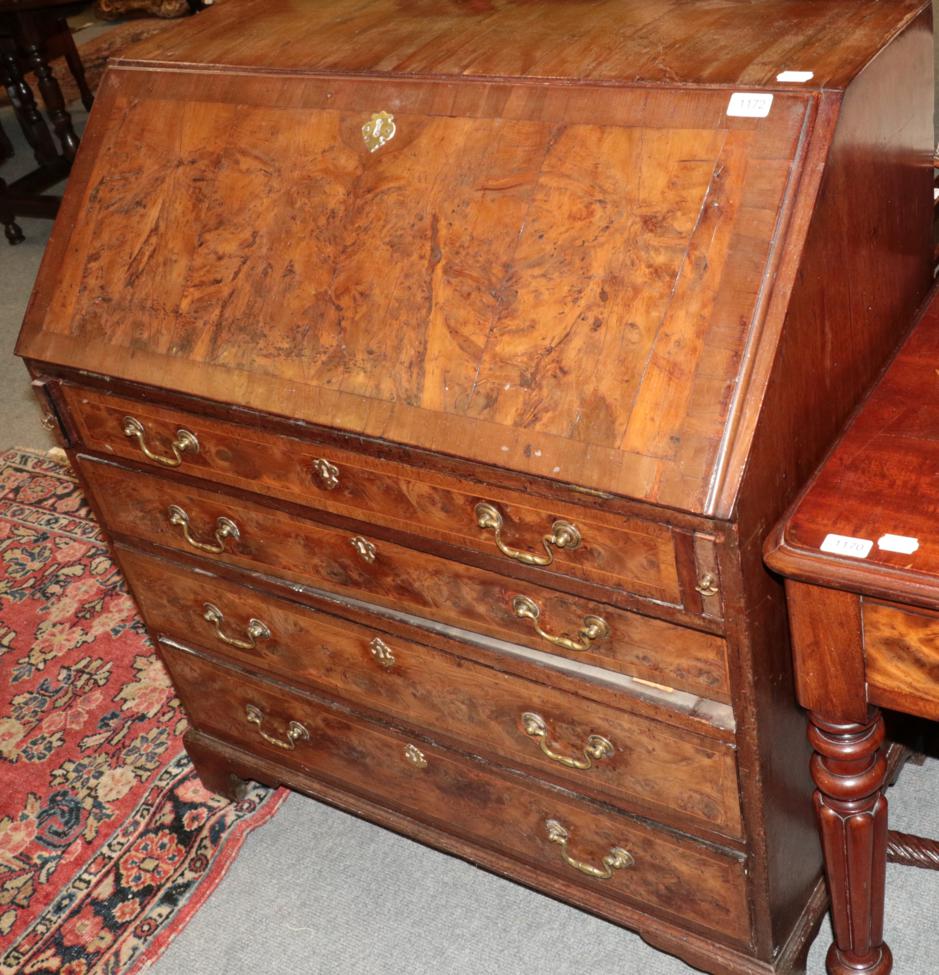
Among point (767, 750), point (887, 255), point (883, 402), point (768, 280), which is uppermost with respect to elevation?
point (768, 280)

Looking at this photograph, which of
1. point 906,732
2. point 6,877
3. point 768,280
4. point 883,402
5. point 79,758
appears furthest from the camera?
point 79,758

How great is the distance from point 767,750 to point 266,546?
843mm

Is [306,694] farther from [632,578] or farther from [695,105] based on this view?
[695,105]

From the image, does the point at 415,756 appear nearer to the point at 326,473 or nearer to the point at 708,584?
the point at 326,473

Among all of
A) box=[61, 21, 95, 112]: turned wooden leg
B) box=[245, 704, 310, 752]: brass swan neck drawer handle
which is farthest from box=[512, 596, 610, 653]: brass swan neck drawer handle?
box=[61, 21, 95, 112]: turned wooden leg

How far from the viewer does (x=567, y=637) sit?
1699 millimetres

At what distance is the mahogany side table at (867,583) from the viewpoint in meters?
1.33

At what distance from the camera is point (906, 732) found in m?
2.37

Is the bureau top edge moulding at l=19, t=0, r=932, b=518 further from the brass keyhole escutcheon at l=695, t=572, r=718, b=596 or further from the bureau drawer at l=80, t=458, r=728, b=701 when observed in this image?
the bureau drawer at l=80, t=458, r=728, b=701

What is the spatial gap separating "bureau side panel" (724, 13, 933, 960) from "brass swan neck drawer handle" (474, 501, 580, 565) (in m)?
0.21

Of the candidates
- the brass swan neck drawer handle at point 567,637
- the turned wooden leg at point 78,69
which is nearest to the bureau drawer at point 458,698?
the brass swan neck drawer handle at point 567,637

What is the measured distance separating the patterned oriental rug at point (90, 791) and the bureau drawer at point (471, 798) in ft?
0.83

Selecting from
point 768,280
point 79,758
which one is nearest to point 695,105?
point 768,280

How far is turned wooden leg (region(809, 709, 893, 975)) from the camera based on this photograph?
5.18 ft
